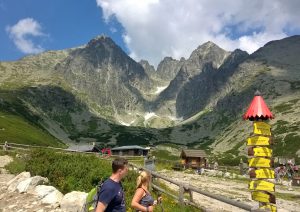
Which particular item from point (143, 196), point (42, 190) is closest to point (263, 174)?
point (143, 196)

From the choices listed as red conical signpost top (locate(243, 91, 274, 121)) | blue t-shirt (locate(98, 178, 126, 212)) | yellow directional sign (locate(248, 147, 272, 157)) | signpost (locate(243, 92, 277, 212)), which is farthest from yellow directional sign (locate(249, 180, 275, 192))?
blue t-shirt (locate(98, 178, 126, 212))

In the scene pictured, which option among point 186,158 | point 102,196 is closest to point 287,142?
point 186,158

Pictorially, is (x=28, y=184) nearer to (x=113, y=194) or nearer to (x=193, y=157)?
(x=113, y=194)

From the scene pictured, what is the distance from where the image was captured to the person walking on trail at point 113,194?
7.92 metres

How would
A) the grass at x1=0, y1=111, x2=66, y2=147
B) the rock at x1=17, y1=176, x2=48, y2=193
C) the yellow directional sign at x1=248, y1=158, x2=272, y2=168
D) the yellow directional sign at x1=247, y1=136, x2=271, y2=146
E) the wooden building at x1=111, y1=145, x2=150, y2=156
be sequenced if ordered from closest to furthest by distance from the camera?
the yellow directional sign at x1=248, y1=158, x2=272, y2=168 → the yellow directional sign at x1=247, y1=136, x2=271, y2=146 → the rock at x1=17, y1=176, x2=48, y2=193 → the grass at x1=0, y1=111, x2=66, y2=147 → the wooden building at x1=111, y1=145, x2=150, y2=156

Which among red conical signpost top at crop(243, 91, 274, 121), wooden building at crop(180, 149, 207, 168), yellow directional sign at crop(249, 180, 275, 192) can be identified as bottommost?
yellow directional sign at crop(249, 180, 275, 192)

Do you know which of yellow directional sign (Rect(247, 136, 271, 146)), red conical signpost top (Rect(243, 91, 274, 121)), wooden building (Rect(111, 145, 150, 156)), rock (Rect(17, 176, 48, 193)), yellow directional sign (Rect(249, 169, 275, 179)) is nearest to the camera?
yellow directional sign (Rect(249, 169, 275, 179))

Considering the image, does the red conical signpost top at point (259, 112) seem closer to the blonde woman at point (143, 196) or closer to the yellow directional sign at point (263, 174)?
the yellow directional sign at point (263, 174)

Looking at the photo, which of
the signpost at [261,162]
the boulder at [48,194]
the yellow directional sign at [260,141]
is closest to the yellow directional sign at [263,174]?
the signpost at [261,162]

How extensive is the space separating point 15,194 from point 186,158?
66270mm

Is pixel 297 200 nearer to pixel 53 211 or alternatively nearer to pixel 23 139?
pixel 53 211

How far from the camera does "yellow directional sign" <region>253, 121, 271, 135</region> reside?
42.2 feet

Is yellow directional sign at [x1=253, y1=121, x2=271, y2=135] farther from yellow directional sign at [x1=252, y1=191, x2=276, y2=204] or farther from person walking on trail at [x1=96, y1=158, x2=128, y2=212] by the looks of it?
person walking on trail at [x1=96, y1=158, x2=128, y2=212]

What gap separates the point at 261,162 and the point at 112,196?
624cm
